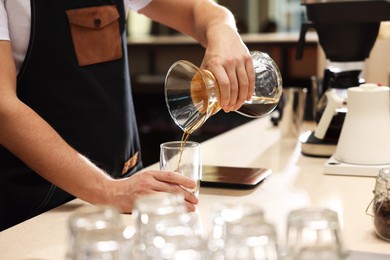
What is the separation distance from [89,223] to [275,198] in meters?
0.89

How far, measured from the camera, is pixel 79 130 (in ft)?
6.32

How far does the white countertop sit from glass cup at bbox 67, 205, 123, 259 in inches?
15.9

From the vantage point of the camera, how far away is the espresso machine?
2.17 metres

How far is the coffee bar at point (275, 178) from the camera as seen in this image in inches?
33.4

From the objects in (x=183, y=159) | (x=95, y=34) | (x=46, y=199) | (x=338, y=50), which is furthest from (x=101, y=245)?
(x=338, y=50)

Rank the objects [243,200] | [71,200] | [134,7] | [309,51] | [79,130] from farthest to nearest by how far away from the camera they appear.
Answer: [309,51] → [134,7] → [79,130] → [71,200] → [243,200]

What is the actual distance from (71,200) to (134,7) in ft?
2.53

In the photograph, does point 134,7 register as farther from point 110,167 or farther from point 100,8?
point 110,167

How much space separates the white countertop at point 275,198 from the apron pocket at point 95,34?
452 millimetres

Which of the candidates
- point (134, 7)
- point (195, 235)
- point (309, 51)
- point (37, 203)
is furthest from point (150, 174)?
point (309, 51)

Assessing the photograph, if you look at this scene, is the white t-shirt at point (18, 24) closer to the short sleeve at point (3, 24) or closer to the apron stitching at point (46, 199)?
the short sleeve at point (3, 24)

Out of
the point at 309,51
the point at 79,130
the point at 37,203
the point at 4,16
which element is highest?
the point at 4,16

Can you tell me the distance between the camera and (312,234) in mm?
845

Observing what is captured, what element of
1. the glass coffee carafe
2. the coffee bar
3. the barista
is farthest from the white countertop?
the glass coffee carafe
